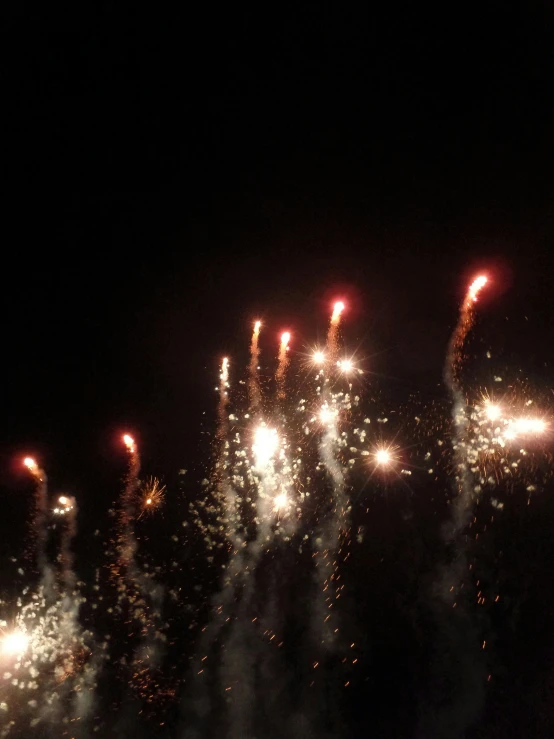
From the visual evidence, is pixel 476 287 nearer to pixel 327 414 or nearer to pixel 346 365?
pixel 346 365

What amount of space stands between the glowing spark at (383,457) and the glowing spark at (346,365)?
2.12 m

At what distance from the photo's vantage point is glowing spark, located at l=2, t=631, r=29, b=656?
40.2 ft

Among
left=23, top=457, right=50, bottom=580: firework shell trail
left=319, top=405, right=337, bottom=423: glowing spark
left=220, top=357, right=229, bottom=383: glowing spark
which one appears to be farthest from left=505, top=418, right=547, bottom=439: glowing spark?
left=23, top=457, right=50, bottom=580: firework shell trail

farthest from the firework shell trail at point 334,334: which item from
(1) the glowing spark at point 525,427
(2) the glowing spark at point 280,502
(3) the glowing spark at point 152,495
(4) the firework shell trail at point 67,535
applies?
(4) the firework shell trail at point 67,535

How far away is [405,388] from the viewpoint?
1070 cm

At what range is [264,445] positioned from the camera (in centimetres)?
1205

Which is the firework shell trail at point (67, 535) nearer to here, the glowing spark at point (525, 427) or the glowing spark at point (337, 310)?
the glowing spark at point (337, 310)

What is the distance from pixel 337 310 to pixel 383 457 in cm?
379

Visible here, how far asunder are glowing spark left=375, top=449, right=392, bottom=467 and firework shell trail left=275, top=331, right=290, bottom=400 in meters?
2.91

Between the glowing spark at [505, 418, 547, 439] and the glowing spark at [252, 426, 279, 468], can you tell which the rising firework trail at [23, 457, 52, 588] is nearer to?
the glowing spark at [252, 426, 279, 468]

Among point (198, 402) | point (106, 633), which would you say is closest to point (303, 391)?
point (198, 402)

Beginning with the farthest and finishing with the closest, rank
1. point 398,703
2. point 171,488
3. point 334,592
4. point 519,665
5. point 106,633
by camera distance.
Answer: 1. point 171,488
2. point 106,633
3. point 334,592
4. point 398,703
5. point 519,665

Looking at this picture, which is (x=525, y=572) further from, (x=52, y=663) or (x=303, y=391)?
(x=52, y=663)

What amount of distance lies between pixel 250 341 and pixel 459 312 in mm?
5428
